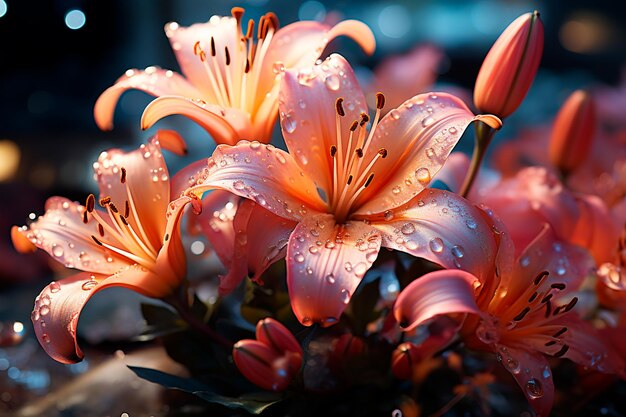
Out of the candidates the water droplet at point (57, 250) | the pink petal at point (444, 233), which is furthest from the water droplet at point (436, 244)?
the water droplet at point (57, 250)

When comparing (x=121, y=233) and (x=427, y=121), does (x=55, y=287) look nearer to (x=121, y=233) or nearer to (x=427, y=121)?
(x=121, y=233)

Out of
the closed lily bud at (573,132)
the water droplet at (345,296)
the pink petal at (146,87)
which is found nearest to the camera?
the water droplet at (345,296)

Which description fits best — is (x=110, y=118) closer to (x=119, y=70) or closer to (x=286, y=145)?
(x=286, y=145)

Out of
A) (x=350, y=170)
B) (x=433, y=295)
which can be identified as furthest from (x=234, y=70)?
(x=433, y=295)

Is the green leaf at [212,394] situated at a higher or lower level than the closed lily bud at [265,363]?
lower

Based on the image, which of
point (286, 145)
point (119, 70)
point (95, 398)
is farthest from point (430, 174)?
point (119, 70)

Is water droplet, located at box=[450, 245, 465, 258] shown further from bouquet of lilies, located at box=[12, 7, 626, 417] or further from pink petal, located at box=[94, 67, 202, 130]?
pink petal, located at box=[94, 67, 202, 130]

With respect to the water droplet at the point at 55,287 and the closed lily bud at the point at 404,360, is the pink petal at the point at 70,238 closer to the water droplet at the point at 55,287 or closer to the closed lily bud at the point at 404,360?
the water droplet at the point at 55,287
